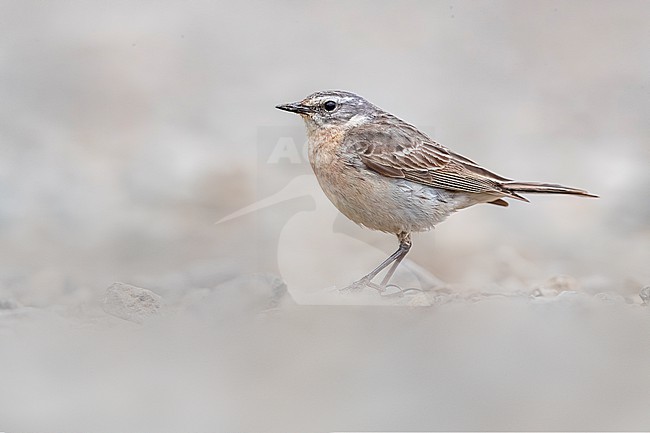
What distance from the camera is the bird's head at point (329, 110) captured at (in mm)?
6758

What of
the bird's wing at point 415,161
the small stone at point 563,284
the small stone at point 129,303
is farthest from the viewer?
the small stone at point 563,284

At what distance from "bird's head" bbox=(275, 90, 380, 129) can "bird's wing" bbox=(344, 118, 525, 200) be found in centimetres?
10

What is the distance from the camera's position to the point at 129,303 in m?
4.54

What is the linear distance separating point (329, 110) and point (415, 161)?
2.07 ft

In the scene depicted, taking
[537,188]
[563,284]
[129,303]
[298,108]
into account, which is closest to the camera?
[129,303]

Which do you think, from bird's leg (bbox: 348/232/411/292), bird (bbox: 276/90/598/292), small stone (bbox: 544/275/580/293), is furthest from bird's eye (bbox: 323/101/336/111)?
small stone (bbox: 544/275/580/293)

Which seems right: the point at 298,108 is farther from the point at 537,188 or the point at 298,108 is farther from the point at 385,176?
the point at 537,188

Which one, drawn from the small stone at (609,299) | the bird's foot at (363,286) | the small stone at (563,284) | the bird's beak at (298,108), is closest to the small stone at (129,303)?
the bird's foot at (363,286)

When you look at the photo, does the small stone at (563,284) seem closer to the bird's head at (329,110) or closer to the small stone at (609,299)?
the small stone at (609,299)

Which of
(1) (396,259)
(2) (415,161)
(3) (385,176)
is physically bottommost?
(1) (396,259)

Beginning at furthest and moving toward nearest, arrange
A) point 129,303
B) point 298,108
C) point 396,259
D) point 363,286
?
point 396,259
point 298,108
point 363,286
point 129,303

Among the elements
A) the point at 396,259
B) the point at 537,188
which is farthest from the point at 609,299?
the point at 396,259

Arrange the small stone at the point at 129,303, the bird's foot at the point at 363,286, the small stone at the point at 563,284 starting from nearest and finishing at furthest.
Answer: the small stone at the point at 129,303 → the bird's foot at the point at 363,286 → the small stone at the point at 563,284

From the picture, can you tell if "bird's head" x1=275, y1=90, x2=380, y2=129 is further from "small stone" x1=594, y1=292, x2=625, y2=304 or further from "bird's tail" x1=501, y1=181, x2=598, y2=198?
"small stone" x1=594, y1=292, x2=625, y2=304
